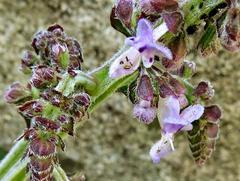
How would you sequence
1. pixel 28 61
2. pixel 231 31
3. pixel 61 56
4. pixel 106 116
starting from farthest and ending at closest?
1. pixel 106 116
2. pixel 28 61
3. pixel 61 56
4. pixel 231 31

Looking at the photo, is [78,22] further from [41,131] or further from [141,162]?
[41,131]

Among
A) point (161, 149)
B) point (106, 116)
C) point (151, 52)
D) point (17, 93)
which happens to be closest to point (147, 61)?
point (151, 52)

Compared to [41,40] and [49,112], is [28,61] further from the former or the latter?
[49,112]

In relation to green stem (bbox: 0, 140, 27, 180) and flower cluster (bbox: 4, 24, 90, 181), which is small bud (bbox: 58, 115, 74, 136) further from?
green stem (bbox: 0, 140, 27, 180)

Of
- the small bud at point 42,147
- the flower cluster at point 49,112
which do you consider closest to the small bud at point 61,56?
the flower cluster at point 49,112

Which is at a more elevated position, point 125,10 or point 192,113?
point 125,10
